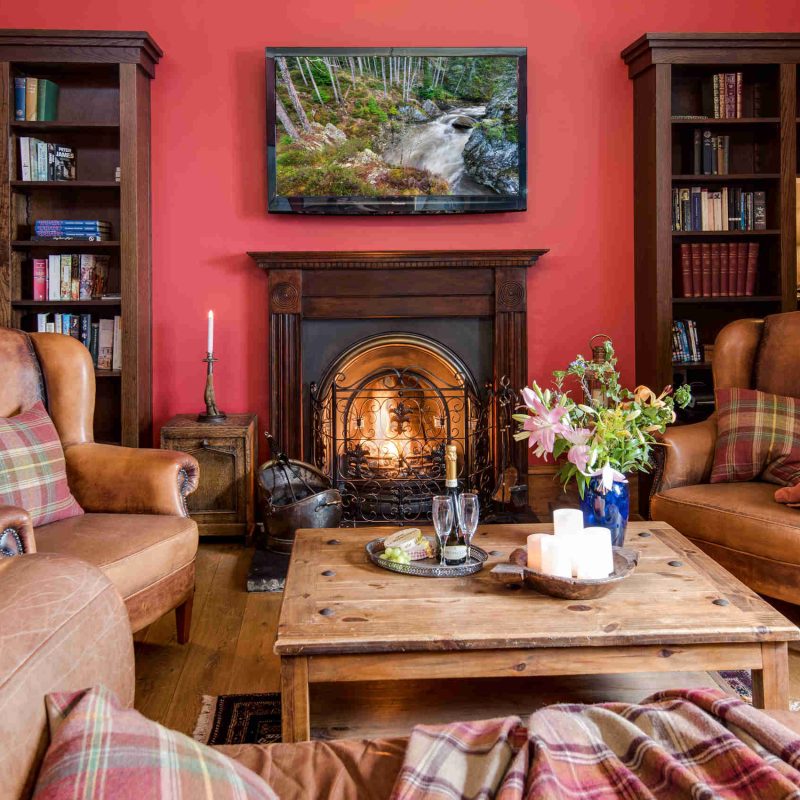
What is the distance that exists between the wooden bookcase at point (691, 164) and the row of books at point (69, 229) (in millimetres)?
2598

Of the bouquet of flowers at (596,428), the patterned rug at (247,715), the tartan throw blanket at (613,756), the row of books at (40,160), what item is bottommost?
the patterned rug at (247,715)

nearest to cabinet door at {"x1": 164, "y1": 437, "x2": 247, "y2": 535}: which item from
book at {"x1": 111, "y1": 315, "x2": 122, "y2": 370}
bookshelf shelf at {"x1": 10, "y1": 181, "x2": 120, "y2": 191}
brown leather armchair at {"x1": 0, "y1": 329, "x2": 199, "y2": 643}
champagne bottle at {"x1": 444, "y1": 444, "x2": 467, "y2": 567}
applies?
book at {"x1": 111, "y1": 315, "x2": 122, "y2": 370}

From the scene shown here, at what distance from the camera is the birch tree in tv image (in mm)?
3727

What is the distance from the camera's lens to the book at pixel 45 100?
11.8ft

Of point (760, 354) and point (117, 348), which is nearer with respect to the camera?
point (760, 354)

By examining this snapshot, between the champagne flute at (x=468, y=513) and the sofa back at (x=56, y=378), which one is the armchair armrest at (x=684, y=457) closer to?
the champagne flute at (x=468, y=513)

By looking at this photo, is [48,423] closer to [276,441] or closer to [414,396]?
[276,441]

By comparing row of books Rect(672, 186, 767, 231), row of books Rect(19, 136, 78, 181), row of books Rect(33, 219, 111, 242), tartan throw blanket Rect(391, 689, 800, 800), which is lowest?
tartan throw blanket Rect(391, 689, 800, 800)

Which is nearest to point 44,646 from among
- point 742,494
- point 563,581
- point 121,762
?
point 121,762

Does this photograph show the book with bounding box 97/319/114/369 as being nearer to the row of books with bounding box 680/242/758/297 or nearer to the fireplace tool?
the fireplace tool

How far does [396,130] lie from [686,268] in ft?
5.05

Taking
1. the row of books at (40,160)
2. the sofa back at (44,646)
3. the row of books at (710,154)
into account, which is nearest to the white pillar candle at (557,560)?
the sofa back at (44,646)

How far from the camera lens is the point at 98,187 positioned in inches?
146

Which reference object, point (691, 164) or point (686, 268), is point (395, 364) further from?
point (691, 164)
